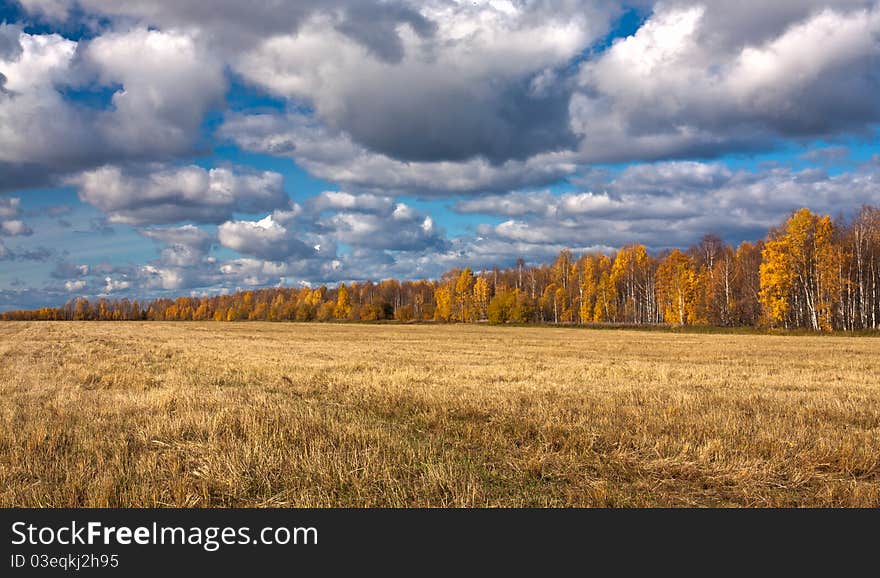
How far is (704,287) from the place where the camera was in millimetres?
91438

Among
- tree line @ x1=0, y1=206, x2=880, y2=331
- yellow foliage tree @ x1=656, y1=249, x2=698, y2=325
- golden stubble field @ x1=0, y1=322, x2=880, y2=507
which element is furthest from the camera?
yellow foliage tree @ x1=656, y1=249, x2=698, y2=325

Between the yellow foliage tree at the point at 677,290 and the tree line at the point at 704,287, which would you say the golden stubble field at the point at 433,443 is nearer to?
the tree line at the point at 704,287

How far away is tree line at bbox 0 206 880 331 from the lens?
6950cm

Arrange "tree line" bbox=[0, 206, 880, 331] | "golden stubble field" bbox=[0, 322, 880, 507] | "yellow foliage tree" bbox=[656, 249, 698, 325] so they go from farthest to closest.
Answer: "yellow foliage tree" bbox=[656, 249, 698, 325]
"tree line" bbox=[0, 206, 880, 331]
"golden stubble field" bbox=[0, 322, 880, 507]

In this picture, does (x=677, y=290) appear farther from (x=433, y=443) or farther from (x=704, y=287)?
(x=433, y=443)

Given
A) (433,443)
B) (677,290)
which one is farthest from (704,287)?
(433,443)

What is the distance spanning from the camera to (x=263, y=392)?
15383 millimetres

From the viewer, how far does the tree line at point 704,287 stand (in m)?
69.5

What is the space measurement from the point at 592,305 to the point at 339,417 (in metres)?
109

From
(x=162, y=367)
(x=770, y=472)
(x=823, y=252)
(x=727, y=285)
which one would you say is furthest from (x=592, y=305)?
(x=770, y=472)

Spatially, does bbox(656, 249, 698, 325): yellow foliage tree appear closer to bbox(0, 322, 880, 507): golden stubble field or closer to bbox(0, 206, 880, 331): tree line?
bbox(0, 206, 880, 331): tree line

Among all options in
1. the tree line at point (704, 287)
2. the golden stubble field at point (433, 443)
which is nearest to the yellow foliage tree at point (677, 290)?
the tree line at point (704, 287)

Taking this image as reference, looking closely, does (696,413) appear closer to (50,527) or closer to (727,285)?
(50,527)

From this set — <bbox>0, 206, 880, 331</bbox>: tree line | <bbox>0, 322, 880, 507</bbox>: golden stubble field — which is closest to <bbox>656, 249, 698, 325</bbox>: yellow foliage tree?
<bbox>0, 206, 880, 331</bbox>: tree line
